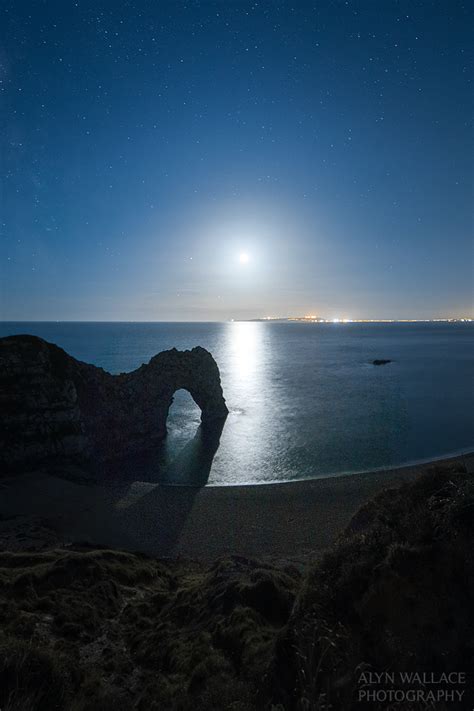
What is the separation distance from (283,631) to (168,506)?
63.6 feet

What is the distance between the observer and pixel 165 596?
12.8 meters

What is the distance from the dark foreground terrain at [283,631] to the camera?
19.1ft

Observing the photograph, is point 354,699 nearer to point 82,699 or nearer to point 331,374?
point 82,699

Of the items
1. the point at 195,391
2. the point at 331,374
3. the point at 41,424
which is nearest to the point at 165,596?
the point at 41,424

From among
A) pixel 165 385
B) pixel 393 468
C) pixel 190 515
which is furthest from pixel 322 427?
pixel 190 515

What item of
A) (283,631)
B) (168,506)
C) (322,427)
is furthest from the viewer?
(322,427)

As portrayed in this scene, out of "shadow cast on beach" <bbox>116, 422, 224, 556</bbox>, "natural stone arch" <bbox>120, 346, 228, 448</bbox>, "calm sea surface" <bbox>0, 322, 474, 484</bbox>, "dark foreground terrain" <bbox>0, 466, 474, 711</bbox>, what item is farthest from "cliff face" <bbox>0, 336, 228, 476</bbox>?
"dark foreground terrain" <bbox>0, 466, 474, 711</bbox>

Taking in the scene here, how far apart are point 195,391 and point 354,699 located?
40.5 metres

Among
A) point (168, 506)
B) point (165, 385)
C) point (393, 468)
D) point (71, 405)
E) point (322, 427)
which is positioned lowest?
point (168, 506)

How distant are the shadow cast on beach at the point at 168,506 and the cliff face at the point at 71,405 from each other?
612 centimetres

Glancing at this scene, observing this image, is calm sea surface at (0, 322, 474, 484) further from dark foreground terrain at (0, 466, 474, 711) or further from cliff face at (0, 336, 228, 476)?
dark foreground terrain at (0, 466, 474, 711)

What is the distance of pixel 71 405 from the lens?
96.6ft

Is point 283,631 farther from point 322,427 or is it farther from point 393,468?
point 322,427

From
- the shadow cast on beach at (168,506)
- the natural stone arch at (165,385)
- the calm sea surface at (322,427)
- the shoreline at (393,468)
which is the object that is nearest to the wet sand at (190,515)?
the shadow cast on beach at (168,506)
